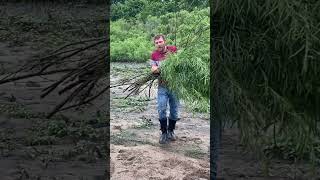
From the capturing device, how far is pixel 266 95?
2.61m

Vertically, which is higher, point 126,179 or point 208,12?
point 208,12

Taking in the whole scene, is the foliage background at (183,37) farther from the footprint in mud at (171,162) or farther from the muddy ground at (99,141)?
the footprint in mud at (171,162)

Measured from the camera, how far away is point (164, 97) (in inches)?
156

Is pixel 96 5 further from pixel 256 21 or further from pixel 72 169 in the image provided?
pixel 256 21

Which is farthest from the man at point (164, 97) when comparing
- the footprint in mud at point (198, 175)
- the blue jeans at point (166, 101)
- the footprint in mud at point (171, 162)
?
the footprint in mud at point (198, 175)

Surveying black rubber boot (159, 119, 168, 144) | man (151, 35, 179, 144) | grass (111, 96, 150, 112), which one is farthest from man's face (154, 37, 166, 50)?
grass (111, 96, 150, 112)

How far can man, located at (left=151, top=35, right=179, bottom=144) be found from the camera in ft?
11.6

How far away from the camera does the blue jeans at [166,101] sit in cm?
385

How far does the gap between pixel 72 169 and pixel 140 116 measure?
163cm

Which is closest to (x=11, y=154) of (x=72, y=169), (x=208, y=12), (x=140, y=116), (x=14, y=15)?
(x=72, y=169)

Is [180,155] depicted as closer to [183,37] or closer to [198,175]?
[198,175]

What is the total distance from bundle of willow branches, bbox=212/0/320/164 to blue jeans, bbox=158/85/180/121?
3.70 feet

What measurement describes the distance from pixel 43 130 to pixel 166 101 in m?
1.18

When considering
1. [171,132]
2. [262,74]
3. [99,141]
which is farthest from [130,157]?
[262,74]
